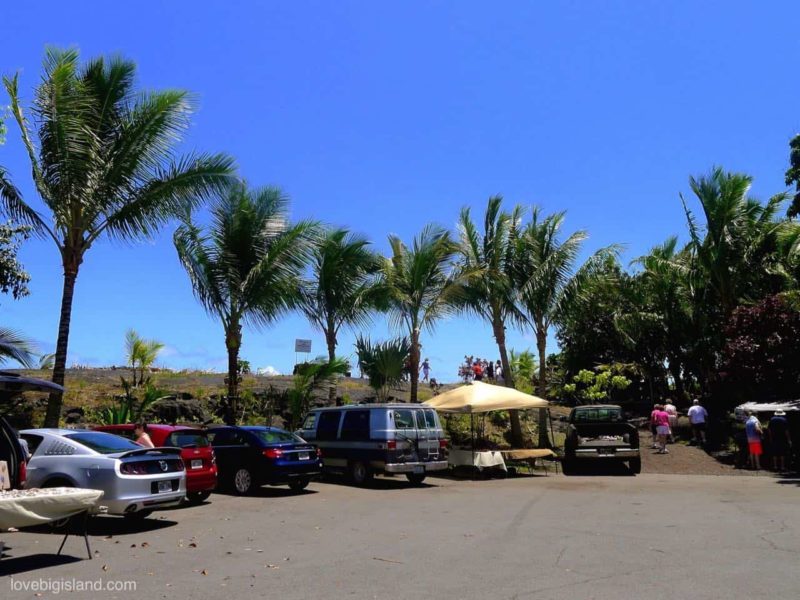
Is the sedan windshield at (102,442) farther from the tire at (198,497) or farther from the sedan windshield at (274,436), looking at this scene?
the sedan windshield at (274,436)

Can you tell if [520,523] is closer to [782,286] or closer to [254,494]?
[254,494]

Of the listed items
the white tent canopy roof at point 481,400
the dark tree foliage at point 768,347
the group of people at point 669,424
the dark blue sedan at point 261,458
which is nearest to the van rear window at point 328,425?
the dark blue sedan at point 261,458

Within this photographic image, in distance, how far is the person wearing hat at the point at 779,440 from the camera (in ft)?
64.7

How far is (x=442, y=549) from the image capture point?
28.6 ft

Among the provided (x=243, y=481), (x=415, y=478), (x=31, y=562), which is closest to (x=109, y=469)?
(x=31, y=562)

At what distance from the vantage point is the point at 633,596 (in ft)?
20.9

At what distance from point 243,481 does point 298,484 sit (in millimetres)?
1217

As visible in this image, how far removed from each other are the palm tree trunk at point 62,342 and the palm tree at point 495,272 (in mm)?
12726

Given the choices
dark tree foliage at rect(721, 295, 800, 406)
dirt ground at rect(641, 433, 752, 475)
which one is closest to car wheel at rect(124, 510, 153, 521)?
dirt ground at rect(641, 433, 752, 475)

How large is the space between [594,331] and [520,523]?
84.6ft

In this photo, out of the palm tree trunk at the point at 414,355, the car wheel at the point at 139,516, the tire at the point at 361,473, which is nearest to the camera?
the car wheel at the point at 139,516

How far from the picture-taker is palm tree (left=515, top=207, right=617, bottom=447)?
79.5ft

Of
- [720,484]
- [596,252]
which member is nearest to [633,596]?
[720,484]

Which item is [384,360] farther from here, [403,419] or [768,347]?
[768,347]
